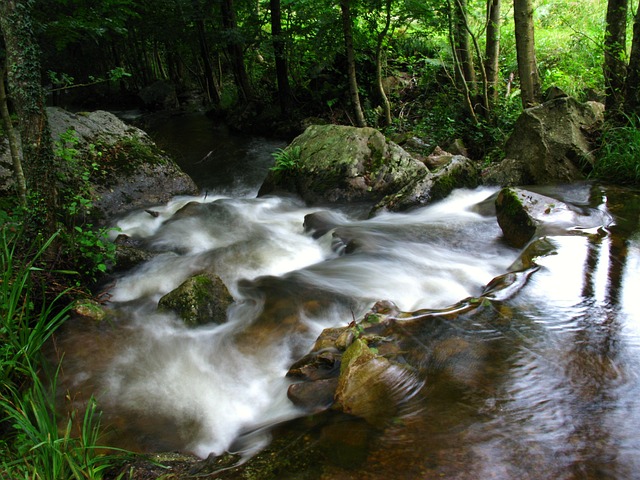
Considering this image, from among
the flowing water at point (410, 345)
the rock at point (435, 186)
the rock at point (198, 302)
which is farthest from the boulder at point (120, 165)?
the rock at point (435, 186)

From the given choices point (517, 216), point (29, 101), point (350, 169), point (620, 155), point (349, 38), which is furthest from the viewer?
point (349, 38)

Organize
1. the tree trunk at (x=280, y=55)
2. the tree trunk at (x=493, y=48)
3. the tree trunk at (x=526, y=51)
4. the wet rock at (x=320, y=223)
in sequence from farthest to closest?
the tree trunk at (x=280, y=55) < the tree trunk at (x=493, y=48) < the tree trunk at (x=526, y=51) < the wet rock at (x=320, y=223)

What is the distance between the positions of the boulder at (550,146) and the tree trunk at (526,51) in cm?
117

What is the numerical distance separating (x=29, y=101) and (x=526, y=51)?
829 cm

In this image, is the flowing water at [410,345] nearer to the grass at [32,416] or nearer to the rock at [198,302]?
the rock at [198,302]

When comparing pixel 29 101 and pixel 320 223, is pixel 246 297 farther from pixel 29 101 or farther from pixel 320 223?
pixel 29 101

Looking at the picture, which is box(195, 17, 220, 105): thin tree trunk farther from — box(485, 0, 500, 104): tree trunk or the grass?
the grass

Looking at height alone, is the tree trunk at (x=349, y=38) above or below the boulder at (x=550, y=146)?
above

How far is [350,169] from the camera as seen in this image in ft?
26.1

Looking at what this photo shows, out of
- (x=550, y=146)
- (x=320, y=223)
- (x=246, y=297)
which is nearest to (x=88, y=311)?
(x=246, y=297)

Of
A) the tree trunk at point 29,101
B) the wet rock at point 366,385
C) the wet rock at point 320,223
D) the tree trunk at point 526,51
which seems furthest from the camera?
the tree trunk at point 526,51

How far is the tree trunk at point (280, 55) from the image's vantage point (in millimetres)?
11695

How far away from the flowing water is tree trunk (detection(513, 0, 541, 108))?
3.04 metres

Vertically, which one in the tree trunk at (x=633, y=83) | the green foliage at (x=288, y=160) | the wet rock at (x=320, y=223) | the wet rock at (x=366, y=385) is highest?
the tree trunk at (x=633, y=83)
